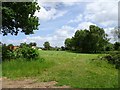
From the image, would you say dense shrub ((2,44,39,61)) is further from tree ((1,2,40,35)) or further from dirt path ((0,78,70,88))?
dirt path ((0,78,70,88))

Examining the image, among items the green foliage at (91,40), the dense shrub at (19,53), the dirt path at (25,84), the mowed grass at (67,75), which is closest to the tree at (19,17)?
the dense shrub at (19,53)

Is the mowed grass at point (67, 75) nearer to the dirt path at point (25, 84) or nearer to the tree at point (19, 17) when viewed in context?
the dirt path at point (25, 84)

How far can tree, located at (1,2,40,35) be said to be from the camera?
19281mm

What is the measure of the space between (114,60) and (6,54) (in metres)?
7.29

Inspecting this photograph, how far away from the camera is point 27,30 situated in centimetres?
2141

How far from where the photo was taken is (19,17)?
67.1 ft

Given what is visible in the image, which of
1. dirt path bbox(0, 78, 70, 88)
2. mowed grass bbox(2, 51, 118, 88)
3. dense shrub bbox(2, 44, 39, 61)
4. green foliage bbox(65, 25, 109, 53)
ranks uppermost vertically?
green foliage bbox(65, 25, 109, 53)

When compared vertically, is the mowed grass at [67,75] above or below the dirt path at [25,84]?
above

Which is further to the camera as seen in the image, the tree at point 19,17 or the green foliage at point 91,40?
the green foliage at point 91,40

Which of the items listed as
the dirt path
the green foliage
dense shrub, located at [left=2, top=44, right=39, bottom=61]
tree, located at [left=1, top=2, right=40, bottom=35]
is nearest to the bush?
dense shrub, located at [left=2, top=44, right=39, bottom=61]

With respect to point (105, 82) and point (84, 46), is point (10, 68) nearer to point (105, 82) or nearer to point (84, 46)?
point (105, 82)

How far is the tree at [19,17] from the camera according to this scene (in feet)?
63.3

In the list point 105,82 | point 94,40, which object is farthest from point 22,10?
point 94,40

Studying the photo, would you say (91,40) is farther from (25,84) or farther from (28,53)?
(25,84)
